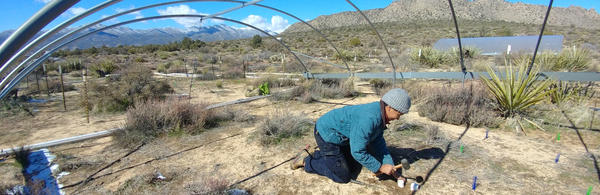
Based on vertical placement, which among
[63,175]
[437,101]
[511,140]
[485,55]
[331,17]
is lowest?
[63,175]

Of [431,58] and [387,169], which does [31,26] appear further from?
[431,58]

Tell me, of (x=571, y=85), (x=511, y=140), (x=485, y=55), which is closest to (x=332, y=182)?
(x=511, y=140)

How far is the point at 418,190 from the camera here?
2.75 meters

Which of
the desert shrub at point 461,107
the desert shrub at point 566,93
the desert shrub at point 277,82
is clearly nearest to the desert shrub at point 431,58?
the desert shrub at point 277,82

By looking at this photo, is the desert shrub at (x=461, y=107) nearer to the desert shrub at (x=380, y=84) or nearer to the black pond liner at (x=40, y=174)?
the desert shrub at (x=380, y=84)

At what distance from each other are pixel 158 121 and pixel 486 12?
270ft

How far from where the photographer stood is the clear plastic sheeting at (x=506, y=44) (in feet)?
38.0

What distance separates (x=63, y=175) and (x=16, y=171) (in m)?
0.66

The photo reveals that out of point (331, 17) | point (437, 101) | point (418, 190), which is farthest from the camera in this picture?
point (331, 17)

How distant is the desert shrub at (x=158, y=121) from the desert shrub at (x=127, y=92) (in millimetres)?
1972

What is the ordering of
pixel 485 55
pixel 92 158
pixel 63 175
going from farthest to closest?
1. pixel 485 55
2. pixel 92 158
3. pixel 63 175

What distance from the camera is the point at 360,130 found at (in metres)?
2.49

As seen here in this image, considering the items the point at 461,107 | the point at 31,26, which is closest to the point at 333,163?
the point at 31,26

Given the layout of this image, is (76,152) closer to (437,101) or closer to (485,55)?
(437,101)
